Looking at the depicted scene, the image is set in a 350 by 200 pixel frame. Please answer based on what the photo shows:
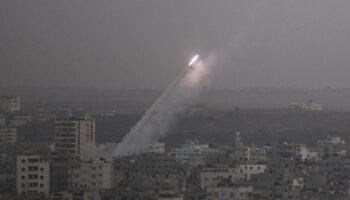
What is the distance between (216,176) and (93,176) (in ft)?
6.19

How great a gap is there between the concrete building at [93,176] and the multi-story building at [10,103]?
0.97 m

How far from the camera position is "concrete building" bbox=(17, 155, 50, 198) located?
1463 cm

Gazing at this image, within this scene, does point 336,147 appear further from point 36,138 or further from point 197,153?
point 36,138

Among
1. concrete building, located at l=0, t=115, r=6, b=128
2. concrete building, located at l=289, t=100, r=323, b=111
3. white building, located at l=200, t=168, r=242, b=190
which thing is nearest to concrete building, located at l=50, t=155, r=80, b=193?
concrete building, located at l=0, t=115, r=6, b=128

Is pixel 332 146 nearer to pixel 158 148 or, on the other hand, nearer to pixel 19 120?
pixel 158 148

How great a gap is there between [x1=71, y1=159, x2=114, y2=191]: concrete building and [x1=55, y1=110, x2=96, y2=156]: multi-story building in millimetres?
992

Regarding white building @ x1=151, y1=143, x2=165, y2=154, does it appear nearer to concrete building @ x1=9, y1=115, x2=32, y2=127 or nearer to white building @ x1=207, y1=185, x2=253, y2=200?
concrete building @ x1=9, y1=115, x2=32, y2=127

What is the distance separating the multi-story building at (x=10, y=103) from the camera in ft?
49.0

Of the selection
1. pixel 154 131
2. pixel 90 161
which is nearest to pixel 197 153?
pixel 154 131

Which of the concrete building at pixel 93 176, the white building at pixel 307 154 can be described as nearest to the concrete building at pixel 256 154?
the white building at pixel 307 154

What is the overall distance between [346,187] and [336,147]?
4.28 meters

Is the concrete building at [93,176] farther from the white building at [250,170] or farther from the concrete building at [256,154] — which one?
the concrete building at [256,154]

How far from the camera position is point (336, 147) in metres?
20.6

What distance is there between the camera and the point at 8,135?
16.2 m
